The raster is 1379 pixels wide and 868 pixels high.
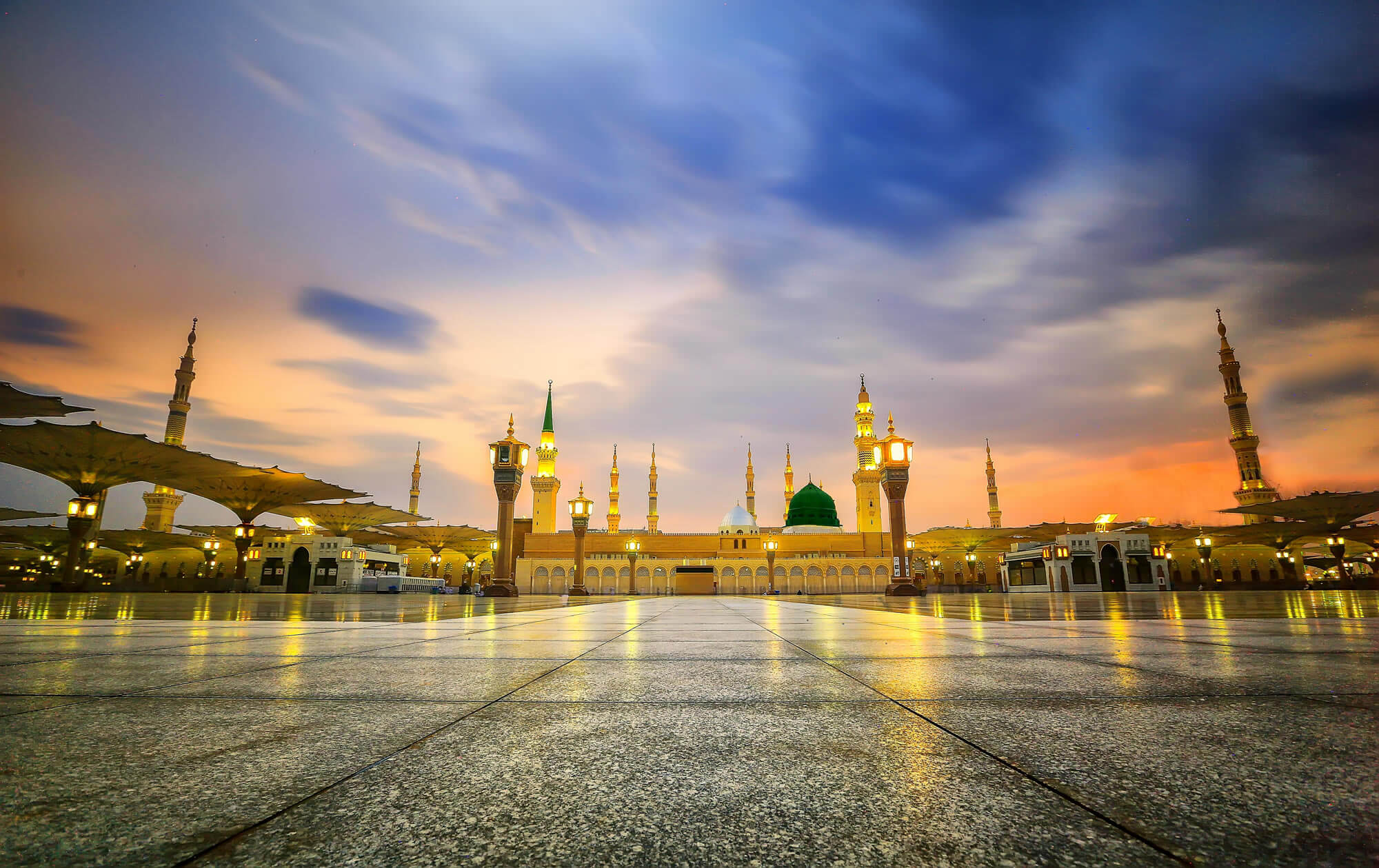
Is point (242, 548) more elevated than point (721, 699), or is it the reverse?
point (242, 548)

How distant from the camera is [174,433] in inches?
2264

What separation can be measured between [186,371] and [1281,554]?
93.8 m

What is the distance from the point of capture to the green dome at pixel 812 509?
8169 cm

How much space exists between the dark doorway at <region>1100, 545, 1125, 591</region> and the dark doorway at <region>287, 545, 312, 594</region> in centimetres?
5958

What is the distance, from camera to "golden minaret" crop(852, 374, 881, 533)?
67500mm

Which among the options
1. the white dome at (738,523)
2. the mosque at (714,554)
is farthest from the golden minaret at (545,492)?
the white dome at (738,523)

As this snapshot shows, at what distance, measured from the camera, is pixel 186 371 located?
5938cm

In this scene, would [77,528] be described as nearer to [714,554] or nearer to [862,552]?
[714,554]

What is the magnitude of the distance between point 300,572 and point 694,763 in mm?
59091

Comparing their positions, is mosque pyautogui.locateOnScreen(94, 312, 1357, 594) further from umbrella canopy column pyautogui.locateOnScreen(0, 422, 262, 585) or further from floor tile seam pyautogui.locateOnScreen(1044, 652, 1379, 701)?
floor tile seam pyautogui.locateOnScreen(1044, 652, 1379, 701)

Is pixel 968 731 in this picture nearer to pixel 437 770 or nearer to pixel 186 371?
pixel 437 770

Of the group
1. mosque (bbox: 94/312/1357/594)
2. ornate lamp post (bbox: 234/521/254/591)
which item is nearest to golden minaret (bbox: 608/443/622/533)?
mosque (bbox: 94/312/1357/594)

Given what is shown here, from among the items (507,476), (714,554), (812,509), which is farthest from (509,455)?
(812,509)

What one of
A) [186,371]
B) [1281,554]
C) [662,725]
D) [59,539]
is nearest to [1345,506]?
[1281,554]
